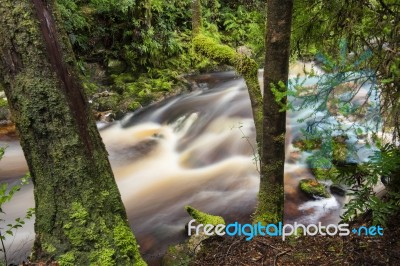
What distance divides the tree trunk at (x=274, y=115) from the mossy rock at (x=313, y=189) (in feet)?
8.72

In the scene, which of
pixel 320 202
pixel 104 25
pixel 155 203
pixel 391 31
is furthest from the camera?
pixel 104 25

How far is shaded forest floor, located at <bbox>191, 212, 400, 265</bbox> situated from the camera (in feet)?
8.76

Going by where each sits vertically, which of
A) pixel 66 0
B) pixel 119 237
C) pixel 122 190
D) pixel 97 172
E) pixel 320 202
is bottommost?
pixel 320 202

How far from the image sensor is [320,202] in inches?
251

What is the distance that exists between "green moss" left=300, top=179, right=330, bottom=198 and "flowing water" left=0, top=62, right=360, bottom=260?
0.12 m

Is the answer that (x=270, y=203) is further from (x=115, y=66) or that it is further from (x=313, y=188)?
(x=115, y=66)

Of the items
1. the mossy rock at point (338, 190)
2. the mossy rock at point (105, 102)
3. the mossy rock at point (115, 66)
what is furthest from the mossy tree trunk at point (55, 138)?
the mossy rock at point (115, 66)

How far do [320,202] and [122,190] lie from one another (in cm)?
390

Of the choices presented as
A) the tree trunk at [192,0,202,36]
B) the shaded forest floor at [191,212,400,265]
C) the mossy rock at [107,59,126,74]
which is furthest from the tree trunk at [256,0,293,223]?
the mossy rock at [107,59,126,74]

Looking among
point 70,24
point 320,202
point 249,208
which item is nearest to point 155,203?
point 249,208

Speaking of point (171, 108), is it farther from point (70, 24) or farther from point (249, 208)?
point (249, 208)

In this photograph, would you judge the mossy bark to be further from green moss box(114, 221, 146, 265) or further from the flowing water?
green moss box(114, 221, 146, 265)

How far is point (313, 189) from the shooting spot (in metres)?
6.54

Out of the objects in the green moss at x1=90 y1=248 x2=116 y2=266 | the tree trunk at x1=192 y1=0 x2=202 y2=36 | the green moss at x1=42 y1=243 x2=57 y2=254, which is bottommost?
the green moss at x1=90 y1=248 x2=116 y2=266
